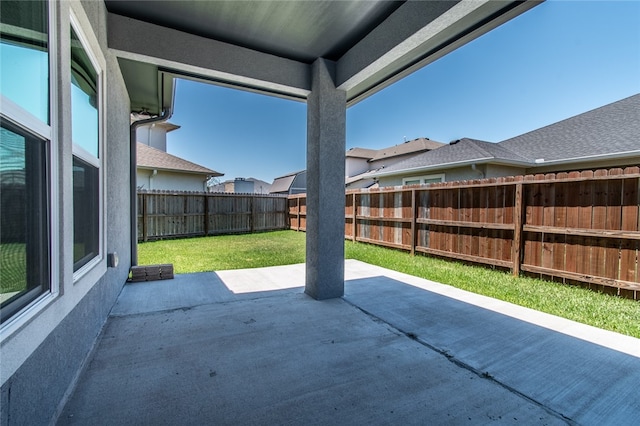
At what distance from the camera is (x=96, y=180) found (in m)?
2.82

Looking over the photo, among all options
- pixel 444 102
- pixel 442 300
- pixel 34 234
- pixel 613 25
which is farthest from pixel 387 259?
pixel 444 102

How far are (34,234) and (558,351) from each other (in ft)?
13.3

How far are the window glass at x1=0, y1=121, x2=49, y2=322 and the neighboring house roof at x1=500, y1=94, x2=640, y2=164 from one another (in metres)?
10.5

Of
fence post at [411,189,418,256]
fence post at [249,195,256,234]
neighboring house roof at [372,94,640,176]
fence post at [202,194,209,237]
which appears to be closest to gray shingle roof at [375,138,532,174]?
neighboring house roof at [372,94,640,176]

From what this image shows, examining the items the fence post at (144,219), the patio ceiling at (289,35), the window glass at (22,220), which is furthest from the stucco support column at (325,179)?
the fence post at (144,219)

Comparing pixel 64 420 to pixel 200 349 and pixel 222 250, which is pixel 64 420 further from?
pixel 222 250

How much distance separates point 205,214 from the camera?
12.0 metres

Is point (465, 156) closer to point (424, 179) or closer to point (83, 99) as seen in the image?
point (424, 179)

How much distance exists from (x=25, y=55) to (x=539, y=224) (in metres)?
6.78

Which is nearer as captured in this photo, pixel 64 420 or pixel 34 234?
pixel 34 234

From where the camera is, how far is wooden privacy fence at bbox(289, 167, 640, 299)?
14.4ft

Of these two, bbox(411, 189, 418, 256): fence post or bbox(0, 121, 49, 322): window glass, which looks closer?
A: bbox(0, 121, 49, 322): window glass

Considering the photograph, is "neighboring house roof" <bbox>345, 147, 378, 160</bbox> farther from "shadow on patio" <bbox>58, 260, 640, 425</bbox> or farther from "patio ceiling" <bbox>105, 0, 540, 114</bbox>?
"shadow on patio" <bbox>58, 260, 640, 425</bbox>

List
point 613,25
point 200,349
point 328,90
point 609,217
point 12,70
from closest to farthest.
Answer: point 12,70 < point 200,349 < point 328,90 < point 609,217 < point 613,25
